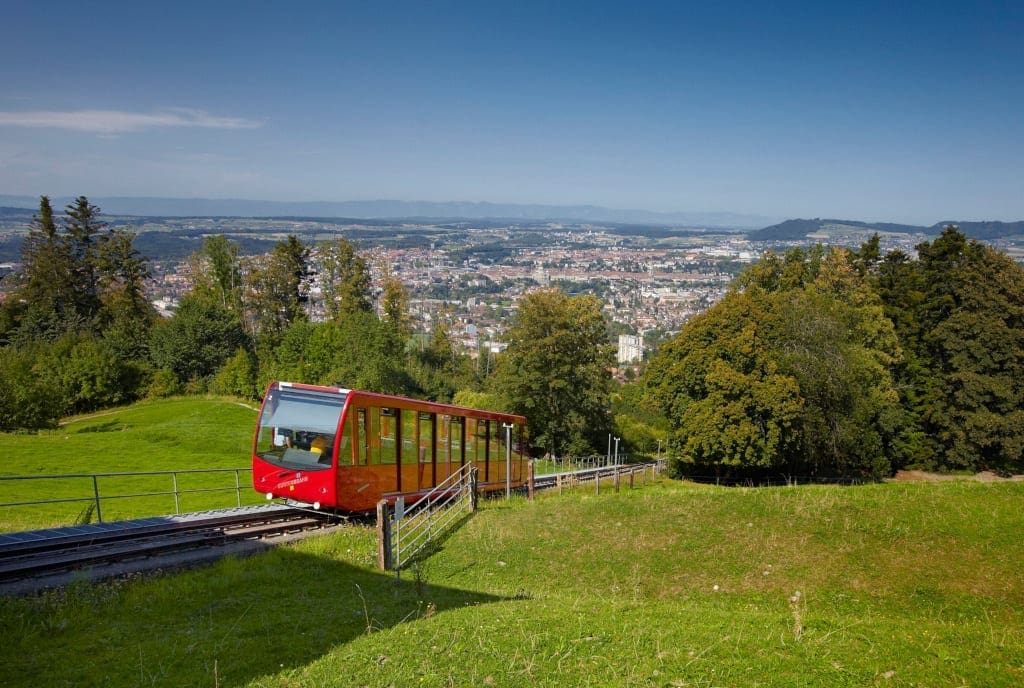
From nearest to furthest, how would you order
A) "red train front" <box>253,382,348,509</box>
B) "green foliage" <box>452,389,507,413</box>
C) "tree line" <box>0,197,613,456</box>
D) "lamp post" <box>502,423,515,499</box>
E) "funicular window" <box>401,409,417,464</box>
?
"red train front" <box>253,382,348,509</box> → "funicular window" <box>401,409,417,464</box> → "lamp post" <box>502,423,515,499</box> → "tree line" <box>0,197,613,456</box> → "green foliage" <box>452,389,507,413</box>

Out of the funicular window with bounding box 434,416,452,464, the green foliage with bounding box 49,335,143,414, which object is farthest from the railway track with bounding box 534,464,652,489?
the green foliage with bounding box 49,335,143,414

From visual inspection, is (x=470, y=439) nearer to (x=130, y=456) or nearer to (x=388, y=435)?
(x=388, y=435)

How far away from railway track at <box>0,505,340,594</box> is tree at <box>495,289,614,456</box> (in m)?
24.4

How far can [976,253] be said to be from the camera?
3988 cm

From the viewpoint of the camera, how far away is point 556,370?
130ft

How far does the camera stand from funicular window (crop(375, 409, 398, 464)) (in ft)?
52.5

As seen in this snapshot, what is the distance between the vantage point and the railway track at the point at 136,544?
10.5 meters

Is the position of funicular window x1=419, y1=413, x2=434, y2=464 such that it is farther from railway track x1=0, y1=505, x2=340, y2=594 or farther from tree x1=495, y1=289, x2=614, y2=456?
tree x1=495, y1=289, x2=614, y2=456

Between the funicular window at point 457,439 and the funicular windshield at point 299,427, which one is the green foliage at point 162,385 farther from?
the funicular windshield at point 299,427

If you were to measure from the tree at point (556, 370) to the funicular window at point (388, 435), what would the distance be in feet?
74.8

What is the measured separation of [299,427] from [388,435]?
2209mm

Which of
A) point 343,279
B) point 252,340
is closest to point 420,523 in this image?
point 343,279

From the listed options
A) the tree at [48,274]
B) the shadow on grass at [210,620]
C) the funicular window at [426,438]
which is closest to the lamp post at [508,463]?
the funicular window at [426,438]

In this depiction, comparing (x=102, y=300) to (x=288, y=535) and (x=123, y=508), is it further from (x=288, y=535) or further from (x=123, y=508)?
(x=288, y=535)
